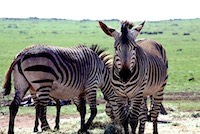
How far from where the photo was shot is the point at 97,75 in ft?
38.0

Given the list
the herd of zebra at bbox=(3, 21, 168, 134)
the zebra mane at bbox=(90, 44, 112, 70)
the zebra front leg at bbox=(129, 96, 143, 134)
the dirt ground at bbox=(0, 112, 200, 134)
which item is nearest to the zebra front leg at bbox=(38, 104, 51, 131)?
the herd of zebra at bbox=(3, 21, 168, 134)

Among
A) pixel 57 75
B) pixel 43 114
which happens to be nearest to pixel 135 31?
pixel 57 75

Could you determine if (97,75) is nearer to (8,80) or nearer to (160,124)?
(8,80)

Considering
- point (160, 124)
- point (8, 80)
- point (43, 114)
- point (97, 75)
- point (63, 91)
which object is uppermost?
point (97, 75)

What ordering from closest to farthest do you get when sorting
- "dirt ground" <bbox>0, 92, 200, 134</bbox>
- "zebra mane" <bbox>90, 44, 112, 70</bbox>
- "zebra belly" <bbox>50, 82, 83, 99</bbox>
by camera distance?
"zebra belly" <bbox>50, 82, 83, 99</bbox>, "dirt ground" <bbox>0, 92, 200, 134</bbox>, "zebra mane" <bbox>90, 44, 112, 70</bbox>

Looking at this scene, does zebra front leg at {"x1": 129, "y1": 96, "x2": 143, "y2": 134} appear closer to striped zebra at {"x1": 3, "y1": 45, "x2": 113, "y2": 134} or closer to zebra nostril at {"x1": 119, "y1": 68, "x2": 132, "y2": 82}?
zebra nostril at {"x1": 119, "y1": 68, "x2": 132, "y2": 82}

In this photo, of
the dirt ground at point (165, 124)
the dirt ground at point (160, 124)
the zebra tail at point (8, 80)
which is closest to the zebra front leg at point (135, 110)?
the dirt ground at point (160, 124)

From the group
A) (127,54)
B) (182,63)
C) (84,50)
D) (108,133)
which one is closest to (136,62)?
(127,54)

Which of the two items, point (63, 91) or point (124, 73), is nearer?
point (124, 73)

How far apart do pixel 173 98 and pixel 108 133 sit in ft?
35.2

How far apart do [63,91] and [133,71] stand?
2.33m

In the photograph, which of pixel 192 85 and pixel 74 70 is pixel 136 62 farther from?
pixel 192 85

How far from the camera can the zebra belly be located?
1040 centimetres

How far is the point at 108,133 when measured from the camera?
10.1 m
